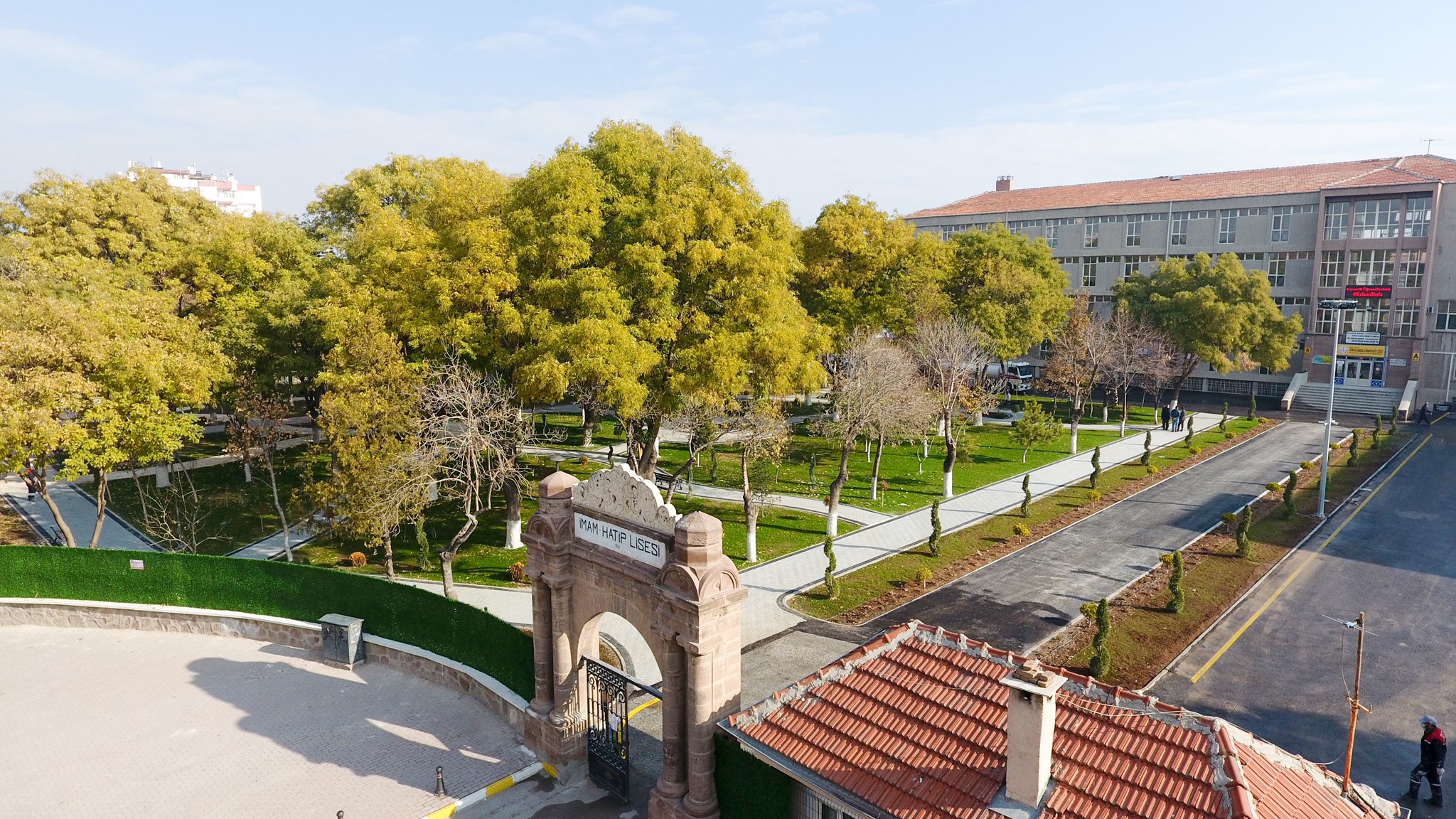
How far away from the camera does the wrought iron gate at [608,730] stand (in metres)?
14.5

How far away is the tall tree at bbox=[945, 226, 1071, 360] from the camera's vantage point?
138 ft

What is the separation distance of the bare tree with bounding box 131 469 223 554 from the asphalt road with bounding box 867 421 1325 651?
22881 millimetres

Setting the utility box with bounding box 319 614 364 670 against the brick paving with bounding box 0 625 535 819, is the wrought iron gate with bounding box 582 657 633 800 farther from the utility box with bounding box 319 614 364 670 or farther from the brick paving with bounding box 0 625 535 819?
the utility box with bounding box 319 614 364 670

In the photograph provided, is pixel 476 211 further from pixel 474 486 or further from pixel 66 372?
pixel 66 372

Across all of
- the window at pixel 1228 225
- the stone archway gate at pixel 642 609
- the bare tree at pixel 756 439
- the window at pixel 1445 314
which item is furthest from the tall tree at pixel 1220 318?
the stone archway gate at pixel 642 609

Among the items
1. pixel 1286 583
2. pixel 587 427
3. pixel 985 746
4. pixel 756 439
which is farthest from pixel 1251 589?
pixel 587 427

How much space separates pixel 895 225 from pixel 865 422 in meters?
18.0

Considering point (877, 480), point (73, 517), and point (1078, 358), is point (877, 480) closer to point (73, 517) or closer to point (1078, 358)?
point (1078, 358)

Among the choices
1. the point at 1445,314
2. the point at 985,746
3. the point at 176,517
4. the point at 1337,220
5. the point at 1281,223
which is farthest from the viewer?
the point at 1281,223

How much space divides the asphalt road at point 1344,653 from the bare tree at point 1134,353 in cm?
1744

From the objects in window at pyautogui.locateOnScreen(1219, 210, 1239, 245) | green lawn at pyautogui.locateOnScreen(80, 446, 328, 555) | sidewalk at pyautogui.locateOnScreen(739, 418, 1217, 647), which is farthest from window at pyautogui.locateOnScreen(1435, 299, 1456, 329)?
green lawn at pyautogui.locateOnScreen(80, 446, 328, 555)

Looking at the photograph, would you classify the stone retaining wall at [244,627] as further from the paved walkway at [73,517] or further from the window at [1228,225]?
the window at [1228,225]

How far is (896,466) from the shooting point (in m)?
38.5

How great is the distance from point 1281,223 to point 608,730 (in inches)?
2400
